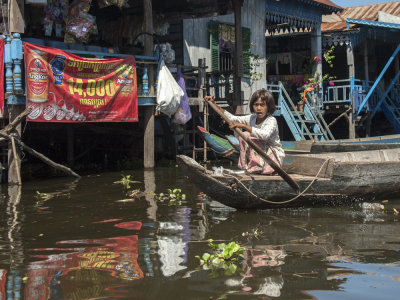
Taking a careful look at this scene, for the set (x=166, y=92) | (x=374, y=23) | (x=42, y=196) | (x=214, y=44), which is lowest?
(x=42, y=196)

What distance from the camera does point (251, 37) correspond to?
15.3 m

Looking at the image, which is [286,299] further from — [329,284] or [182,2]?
[182,2]

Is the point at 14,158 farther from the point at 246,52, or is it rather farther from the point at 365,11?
the point at 365,11

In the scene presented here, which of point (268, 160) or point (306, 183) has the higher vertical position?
point (268, 160)

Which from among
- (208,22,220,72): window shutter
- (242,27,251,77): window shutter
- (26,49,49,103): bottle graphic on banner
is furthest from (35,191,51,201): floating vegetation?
(242,27,251,77): window shutter

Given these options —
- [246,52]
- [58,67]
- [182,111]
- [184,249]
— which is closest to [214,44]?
[246,52]

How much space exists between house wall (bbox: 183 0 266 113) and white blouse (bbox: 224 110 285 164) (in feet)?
25.1

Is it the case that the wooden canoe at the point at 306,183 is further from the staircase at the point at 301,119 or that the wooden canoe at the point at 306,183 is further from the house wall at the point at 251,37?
the staircase at the point at 301,119

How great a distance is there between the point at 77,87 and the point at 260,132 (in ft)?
16.0

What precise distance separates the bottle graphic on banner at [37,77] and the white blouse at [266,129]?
4.20m

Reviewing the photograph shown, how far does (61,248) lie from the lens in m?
4.44

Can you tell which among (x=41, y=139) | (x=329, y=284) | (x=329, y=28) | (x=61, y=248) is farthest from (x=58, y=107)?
(x=329, y=28)

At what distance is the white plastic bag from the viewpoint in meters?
10.6

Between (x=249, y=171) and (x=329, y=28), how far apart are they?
13.4 meters
